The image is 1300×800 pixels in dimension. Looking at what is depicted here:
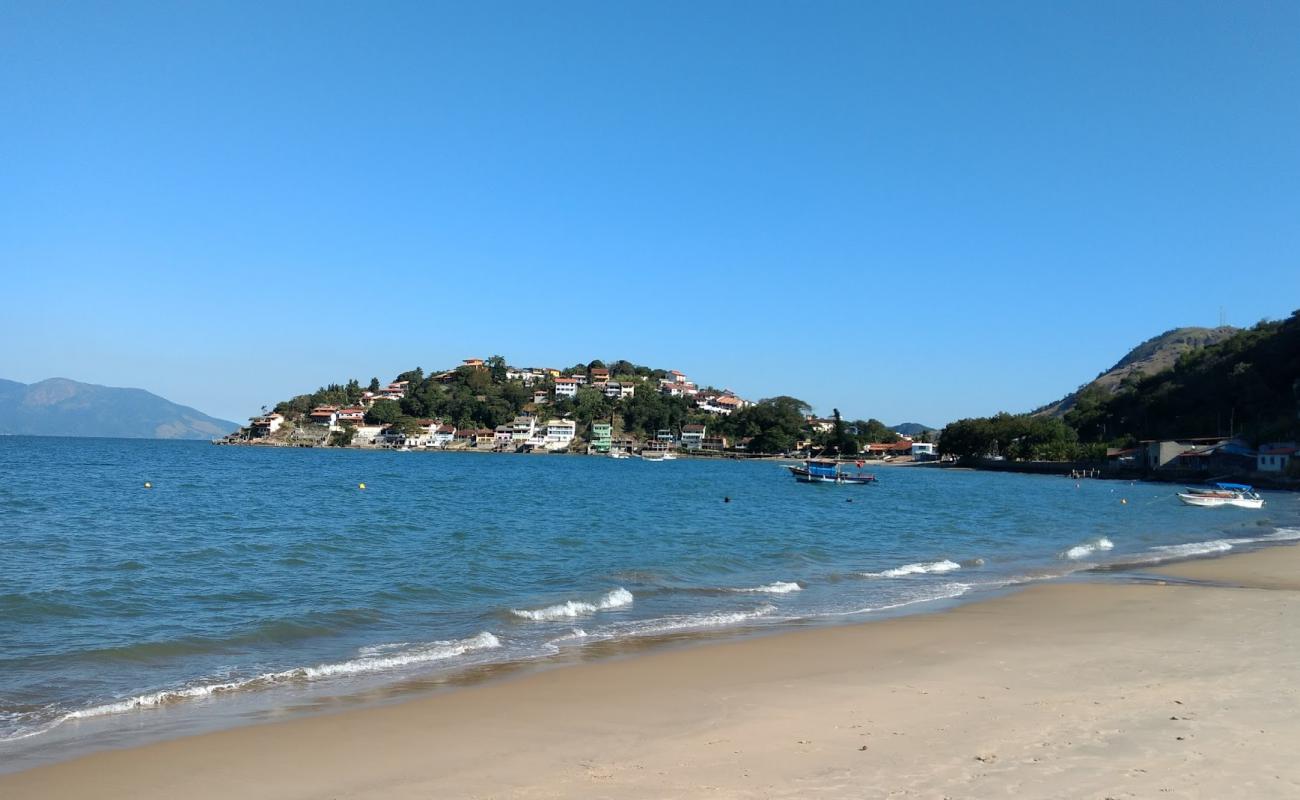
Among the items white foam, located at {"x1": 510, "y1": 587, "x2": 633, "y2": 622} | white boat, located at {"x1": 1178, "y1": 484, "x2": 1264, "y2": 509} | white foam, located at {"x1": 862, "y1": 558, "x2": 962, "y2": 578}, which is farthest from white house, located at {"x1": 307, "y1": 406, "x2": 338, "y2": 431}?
white foam, located at {"x1": 510, "y1": 587, "x2": 633, "y2": 622}

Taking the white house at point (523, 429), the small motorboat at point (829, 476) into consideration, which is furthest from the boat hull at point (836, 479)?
the white house at point (523, 429)

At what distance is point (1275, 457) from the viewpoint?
80.6 meters

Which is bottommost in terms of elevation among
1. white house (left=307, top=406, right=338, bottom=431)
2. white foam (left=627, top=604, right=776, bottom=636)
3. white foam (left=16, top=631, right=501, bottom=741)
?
white foam (left=627, top=604, right=776, bottom=636)

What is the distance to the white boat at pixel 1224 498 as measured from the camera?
52312 mm

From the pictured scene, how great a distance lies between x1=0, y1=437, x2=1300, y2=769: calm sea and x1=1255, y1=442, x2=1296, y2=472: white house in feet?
151

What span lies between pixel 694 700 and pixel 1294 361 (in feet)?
413

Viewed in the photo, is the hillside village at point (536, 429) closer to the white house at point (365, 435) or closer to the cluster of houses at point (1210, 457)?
the white house at point (365, 435)

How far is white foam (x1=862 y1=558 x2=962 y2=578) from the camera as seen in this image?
21609mm

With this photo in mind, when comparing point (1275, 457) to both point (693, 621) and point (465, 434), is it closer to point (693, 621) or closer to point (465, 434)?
point (693, 621)

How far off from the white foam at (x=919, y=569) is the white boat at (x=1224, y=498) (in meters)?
38.3

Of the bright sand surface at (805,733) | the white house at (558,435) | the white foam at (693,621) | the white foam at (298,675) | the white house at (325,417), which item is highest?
the white house at (325,417)

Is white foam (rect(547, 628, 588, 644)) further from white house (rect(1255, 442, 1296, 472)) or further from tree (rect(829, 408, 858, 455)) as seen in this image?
tree (rect(829, 408, 858, 455))

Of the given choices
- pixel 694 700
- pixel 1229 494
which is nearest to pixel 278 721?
pixel 694 700

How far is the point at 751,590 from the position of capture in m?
18.6
